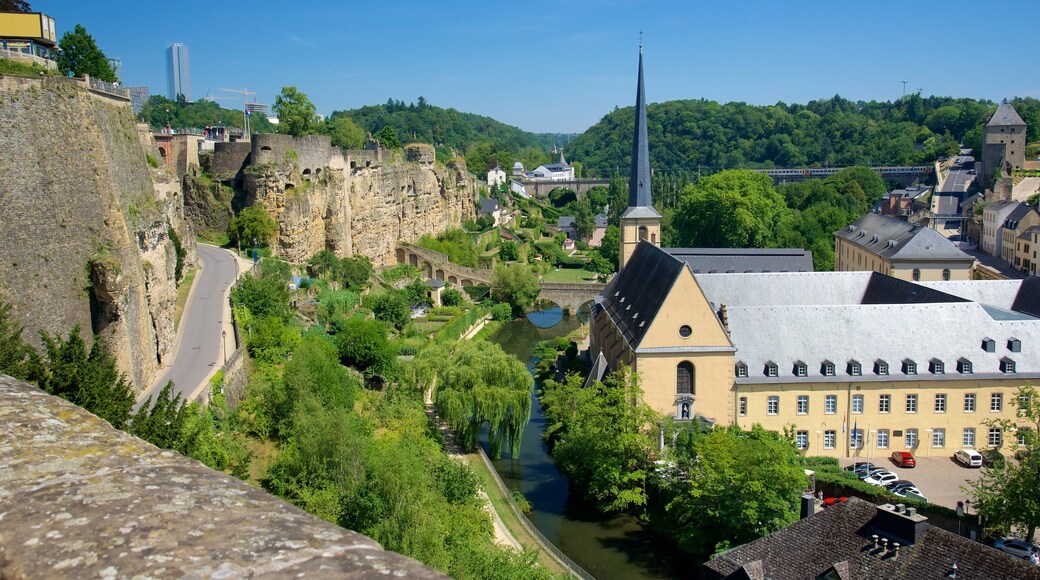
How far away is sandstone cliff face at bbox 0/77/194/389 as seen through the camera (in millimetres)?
20859

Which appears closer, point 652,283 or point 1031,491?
point 1031,491

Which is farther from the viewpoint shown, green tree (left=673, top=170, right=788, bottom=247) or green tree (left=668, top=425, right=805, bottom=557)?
green tree (left=673, top=170, right=788, bottom=247)

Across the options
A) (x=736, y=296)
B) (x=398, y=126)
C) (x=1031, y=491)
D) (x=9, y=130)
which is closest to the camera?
(x=9, y=130)

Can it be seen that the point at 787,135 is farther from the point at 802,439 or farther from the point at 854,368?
the point at 802,439

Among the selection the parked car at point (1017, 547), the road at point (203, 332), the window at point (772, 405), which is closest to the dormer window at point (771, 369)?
the window at point (772, 405)

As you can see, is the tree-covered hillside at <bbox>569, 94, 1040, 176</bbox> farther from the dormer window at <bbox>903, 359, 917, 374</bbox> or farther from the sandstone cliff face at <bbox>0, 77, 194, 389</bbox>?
the sandstone cliff face at <bbox>0, 77, 194, 389</bbox>

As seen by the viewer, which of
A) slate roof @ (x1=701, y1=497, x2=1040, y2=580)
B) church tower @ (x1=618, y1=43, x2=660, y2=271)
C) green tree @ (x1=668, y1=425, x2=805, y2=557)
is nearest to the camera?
slate roof @ (x1=701, y1=497, x2=1040, y2=580)

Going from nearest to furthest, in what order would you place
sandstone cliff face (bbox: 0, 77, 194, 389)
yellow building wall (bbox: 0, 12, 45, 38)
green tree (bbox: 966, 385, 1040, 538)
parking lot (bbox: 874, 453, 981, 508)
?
sandstone cliff face (bbox: 0, 77, 194, 389), green tree (bbox: 966, 385, 1040, 538), parking lot (bbox: 874, 453, 981, 508), yellow building wall (bbox: 0, 12, 45, 38)

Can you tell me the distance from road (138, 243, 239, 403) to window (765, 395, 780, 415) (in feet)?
63.6

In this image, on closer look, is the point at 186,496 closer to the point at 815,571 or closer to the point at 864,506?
the point at 815,571

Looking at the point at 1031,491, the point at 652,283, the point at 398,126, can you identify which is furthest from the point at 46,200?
the point at 398,126

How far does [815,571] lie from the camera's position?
18625 millimetres

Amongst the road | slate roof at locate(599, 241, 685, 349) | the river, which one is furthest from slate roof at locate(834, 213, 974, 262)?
the road

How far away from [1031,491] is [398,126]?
164814 mm
